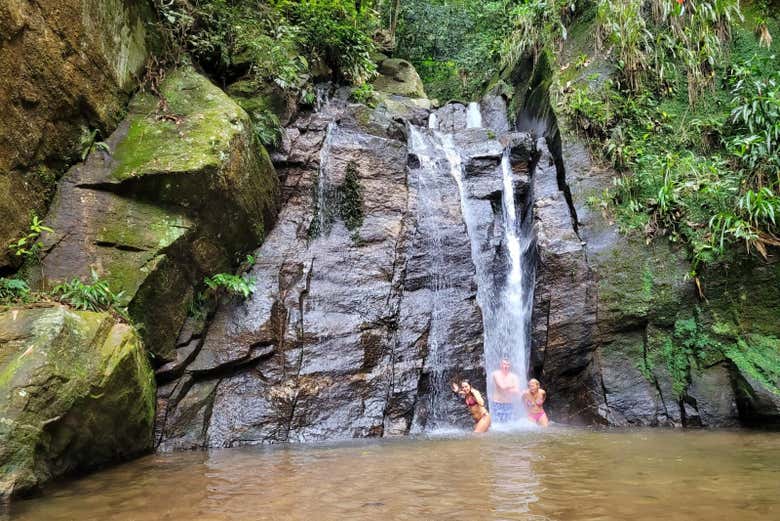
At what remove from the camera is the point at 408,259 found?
8328 mm

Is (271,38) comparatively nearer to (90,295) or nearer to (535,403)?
(90,295)

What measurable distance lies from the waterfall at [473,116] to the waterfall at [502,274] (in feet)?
9.75

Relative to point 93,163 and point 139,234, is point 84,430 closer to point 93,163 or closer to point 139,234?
point 139,234

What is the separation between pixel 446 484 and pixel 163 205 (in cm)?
492

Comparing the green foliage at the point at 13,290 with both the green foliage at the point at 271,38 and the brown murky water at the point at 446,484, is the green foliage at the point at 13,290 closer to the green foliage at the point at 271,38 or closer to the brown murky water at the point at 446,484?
the brown murky water at the point at 446,484

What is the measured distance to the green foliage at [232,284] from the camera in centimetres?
707

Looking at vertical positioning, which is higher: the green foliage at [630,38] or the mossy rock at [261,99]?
the green foliage at [630,38]

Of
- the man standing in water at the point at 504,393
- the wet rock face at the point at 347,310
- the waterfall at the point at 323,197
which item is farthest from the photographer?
the waterfall at the point at 323,197

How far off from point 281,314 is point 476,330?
9.64 feet

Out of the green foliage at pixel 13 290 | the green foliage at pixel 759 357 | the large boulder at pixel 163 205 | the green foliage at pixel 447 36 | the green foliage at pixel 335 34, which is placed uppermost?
the green foliage at pixel 447 36

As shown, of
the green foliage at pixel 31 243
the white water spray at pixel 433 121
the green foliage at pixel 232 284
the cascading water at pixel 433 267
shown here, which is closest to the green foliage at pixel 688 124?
the cascading water at pixel 433 267

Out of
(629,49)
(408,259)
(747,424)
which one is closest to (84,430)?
(408,259)

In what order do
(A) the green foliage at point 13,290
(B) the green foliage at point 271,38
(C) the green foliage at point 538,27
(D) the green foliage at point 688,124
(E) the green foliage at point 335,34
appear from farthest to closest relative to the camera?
(C) the green foliage at point 538,27 → (E) the green foliage at point 335,34 → (B) the green foliage at point 271,38 → (D) the green foliage at point 688,124 → (A) the green foliage at point 13,290

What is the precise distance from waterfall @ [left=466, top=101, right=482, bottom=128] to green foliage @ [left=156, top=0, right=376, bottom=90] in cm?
287
